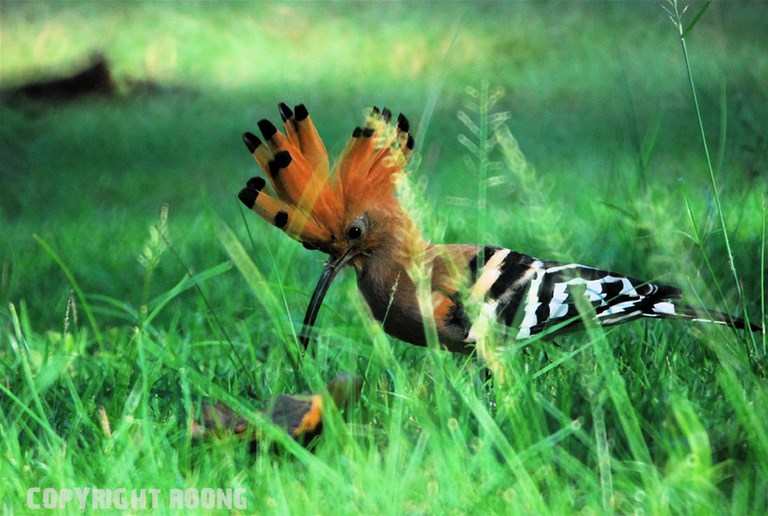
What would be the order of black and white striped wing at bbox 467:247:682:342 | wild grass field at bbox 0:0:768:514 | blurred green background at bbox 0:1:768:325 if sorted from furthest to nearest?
blurred green background at bbox 0:1:768:325 < black and white striped wing at bbox 467:247:682:342 < wild grass field at bbox 0:0:768:514

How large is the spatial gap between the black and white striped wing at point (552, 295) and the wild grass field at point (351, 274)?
0.08m

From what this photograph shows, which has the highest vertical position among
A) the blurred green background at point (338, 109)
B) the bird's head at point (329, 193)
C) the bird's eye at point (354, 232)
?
the bird's head at point (329, 193)

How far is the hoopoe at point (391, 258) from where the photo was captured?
2.81 metres

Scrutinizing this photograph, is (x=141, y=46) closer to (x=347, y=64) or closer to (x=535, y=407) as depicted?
(x=347, y=64)

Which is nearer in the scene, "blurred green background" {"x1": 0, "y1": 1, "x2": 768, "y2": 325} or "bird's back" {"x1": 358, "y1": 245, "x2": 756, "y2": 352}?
"bird's back" {"x1": 358, "y1": 245, "x2": 756, "y2": 352}

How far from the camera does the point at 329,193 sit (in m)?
2.93

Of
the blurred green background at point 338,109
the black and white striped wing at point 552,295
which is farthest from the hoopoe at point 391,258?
the blurred green background at point 338,109

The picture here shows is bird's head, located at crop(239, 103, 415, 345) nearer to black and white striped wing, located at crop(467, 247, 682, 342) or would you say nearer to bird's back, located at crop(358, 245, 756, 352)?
bird's back, located at crop(358, 245, 756, 352)

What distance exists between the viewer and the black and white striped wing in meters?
2.80

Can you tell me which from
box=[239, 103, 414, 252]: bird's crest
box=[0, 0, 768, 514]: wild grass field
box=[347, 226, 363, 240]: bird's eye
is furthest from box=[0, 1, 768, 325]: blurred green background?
box=[347, 226, 363, 240]: bird's eye


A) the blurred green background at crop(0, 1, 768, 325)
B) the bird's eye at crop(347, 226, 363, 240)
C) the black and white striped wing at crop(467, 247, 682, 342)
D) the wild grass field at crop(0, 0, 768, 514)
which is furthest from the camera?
the blurred green background at crop(0, 1, 768, 325)

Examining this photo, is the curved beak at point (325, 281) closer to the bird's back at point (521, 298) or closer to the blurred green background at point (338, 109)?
the bird's back at point (521, 298)

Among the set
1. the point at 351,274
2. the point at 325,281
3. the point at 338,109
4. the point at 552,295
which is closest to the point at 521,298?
the point at 552,295

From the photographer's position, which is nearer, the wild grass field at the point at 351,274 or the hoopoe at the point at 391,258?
the wild grass field at the point at 351,274
